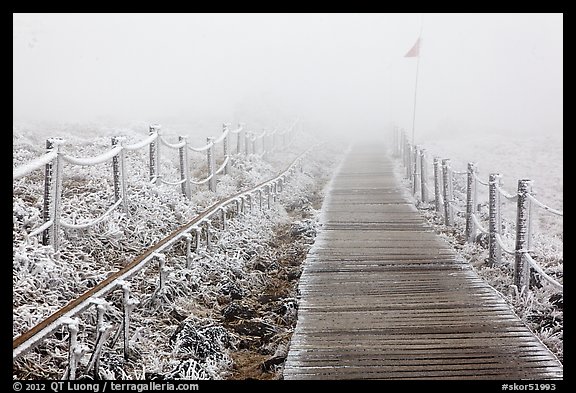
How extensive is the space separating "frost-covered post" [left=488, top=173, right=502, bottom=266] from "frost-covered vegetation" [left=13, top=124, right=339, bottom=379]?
2.83 m

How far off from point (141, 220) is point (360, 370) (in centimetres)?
428

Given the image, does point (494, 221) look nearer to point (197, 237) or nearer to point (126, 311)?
point (197, 237)

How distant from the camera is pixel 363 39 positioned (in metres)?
108

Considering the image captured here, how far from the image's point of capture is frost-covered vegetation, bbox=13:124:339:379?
508 cm

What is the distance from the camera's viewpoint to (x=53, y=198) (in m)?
6.17

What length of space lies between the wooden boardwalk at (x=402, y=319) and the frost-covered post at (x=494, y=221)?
16.2 inches

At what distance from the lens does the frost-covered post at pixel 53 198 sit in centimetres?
612

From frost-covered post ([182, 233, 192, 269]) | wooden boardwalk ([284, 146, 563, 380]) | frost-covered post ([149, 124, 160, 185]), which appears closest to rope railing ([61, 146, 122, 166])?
frost-covered post ([182, 233, 192, 269])

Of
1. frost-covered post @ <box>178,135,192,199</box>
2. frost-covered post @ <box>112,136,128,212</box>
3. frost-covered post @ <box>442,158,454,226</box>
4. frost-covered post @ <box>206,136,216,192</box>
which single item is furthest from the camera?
frost-covered post @ <box>206,136,216,192</box>

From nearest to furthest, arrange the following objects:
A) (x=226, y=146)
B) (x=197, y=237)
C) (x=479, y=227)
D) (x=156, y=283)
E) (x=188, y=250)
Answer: (x=156, y=283) < (x=188, y=250) < (x=197, y=237) < (x=479, y=227) < (x=226, y=146)

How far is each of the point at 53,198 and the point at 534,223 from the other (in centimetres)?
1409

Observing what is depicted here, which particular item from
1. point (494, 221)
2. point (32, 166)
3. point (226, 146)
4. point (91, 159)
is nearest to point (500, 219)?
point (494, 221)

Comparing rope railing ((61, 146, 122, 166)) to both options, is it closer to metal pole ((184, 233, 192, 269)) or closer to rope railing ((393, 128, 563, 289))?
metal pole ((184, 233, 192, 269))
